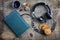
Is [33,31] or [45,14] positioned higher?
[45,14]

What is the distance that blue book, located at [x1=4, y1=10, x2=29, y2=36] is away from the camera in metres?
1.64

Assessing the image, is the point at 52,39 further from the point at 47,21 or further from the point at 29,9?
the point at 29,9

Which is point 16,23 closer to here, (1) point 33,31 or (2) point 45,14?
(1) point 33,31

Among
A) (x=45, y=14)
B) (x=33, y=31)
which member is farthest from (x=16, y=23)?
(x=45, y=14)

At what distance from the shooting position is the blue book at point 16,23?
64.5 inches

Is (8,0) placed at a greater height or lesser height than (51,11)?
greater

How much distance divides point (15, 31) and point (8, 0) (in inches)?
11.3

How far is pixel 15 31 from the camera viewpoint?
1643 millimetres

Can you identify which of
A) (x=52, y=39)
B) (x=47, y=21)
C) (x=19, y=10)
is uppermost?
(x=19, y=10)

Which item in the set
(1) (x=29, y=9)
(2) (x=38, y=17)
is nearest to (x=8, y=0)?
(1) (x=29, y=9)

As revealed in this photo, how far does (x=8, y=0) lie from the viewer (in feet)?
5.50

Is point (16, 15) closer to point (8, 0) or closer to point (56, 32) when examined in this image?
point (8, 0)

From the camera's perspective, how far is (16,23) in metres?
1.64

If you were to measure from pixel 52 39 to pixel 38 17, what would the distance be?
0.78 ft
